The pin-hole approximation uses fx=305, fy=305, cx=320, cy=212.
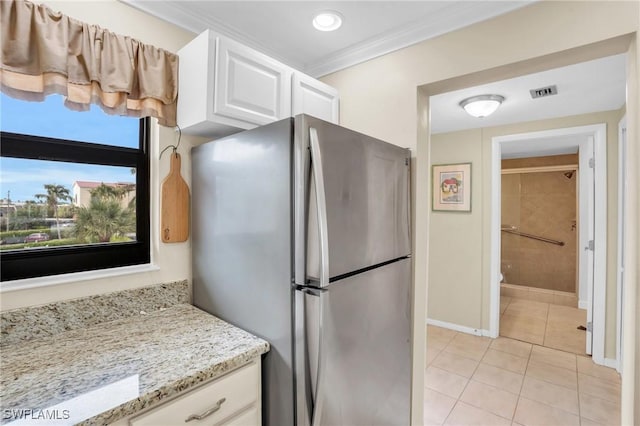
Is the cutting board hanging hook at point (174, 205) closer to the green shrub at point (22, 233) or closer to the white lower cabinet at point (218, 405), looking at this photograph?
the green shrub at point (22, 233)

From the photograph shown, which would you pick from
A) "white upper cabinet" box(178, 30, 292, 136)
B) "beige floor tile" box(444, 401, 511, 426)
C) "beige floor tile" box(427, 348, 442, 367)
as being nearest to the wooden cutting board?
"white upper cabinet" box(178, 30, 292, 136)

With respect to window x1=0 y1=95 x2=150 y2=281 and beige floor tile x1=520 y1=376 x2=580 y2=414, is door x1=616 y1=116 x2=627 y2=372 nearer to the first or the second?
beige floor tile x1=520 y1=376 x2=580 y2=414

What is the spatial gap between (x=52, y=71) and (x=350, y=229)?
1.34 meters

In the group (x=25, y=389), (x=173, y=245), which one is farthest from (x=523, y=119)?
(x=25, y=389)

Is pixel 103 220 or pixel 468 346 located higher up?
pixel 103 220

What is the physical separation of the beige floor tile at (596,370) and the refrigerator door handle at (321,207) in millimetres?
3009

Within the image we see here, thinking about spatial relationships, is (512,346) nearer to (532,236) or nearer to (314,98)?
(532,236)

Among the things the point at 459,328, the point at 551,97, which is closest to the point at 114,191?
the point at 551,97

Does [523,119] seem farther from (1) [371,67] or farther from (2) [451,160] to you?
(1) [371,67]

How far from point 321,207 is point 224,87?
2.53 ft

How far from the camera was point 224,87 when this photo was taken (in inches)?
54.9

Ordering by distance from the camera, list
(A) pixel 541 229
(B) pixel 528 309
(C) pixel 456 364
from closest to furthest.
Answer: (C) pixel 456 364
(B) pixel 528 309
(A) pixel 541 229

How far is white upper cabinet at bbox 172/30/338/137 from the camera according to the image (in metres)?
1.37

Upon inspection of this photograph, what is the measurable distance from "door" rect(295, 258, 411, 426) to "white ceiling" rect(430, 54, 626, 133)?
5.40 feet
